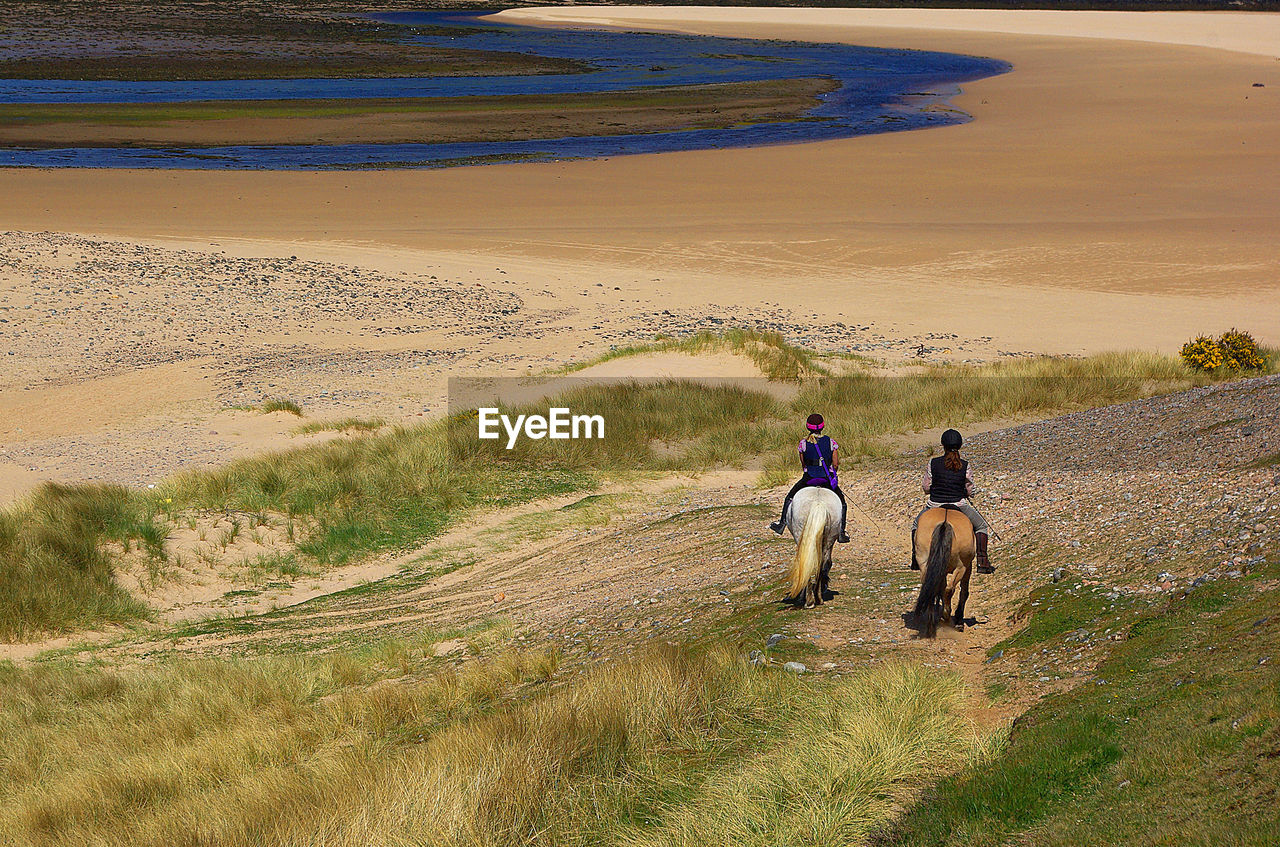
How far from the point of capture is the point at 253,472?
55.3 feet

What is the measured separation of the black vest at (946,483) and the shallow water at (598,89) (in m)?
47.8

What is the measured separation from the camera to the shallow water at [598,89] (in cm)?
5441

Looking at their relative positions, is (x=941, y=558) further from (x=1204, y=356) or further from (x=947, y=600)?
(x=1204, y=356)

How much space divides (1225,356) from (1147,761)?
18032 mm

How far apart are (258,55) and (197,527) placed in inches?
3471

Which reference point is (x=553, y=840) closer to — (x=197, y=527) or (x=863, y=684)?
(x=863, y=684)

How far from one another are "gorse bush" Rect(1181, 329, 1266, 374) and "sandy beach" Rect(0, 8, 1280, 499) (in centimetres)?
534

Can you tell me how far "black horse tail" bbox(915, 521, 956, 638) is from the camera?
27.9 feet

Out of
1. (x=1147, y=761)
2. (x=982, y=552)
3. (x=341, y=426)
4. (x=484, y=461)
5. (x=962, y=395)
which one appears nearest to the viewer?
(x=1147, y=761)

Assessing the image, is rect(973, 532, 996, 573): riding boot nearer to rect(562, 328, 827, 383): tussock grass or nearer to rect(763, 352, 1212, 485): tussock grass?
rect(763, 352, 1212, 485): tussock grass

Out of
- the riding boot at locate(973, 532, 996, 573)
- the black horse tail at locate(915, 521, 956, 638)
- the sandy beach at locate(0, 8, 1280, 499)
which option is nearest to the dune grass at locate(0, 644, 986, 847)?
the black horse tail at locate(915, 521, 956, 638)

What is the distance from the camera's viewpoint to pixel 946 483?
8617 mm

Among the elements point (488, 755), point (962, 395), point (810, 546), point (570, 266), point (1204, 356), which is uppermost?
point (570, 266)

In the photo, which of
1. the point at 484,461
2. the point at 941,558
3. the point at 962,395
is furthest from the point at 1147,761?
the point at 962,395
